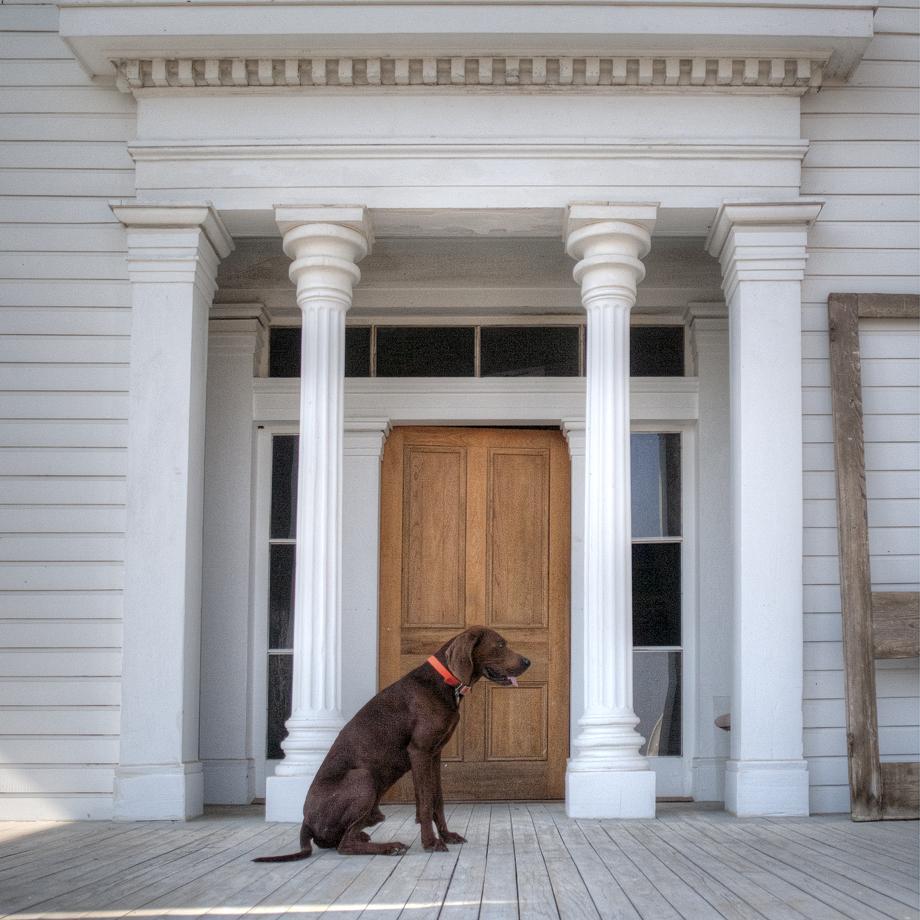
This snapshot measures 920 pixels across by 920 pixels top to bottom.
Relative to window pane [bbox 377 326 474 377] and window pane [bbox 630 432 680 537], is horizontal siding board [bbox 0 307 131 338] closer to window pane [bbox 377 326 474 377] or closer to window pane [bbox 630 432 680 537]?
window pane [bbox 377 326 474 377]

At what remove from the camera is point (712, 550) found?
26.6ft

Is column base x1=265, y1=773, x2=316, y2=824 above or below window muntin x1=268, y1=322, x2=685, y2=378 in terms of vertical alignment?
below

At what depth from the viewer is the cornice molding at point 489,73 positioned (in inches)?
274

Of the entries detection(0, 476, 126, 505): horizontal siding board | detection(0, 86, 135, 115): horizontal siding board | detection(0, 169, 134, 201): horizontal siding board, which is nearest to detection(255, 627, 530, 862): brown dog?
detection(0, 476, 126, 505): horizontal siding board

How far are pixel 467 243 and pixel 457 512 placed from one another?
5.64 ft

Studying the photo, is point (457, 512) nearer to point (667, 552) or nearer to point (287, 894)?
point (667, 552)

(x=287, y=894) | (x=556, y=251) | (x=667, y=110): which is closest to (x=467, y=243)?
(x=556, y=251)

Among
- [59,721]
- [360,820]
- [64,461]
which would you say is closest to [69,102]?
[64,461]

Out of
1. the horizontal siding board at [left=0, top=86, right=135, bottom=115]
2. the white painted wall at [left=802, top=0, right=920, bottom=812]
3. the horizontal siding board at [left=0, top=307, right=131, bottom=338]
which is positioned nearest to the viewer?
the white painted wall at [left=802, top=0, right=920, bottom=812]

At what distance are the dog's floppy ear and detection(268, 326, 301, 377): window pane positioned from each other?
3.36 metres

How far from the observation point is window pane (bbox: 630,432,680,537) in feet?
27.2

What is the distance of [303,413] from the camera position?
277 inches

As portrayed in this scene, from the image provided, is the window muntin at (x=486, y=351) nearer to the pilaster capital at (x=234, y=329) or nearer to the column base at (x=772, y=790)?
the pilaster capital at (x=234, y=329)

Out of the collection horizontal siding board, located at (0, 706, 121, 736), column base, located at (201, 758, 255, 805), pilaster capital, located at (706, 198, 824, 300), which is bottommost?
column base, located at (201, 758, 255, 805)
